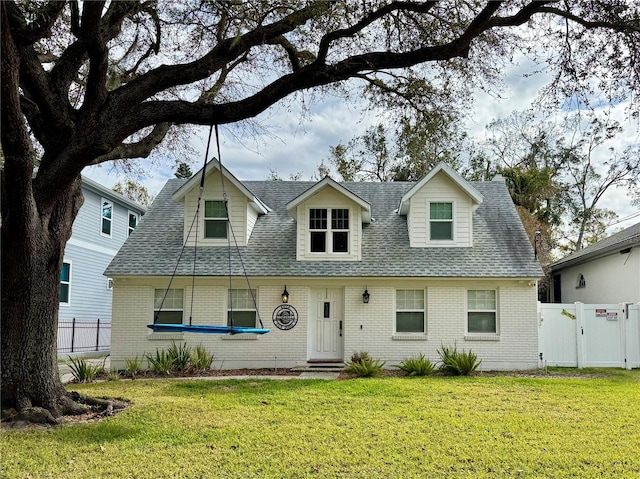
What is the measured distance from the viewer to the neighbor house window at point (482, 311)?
1445 cm

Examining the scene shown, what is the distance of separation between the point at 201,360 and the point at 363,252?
527cm

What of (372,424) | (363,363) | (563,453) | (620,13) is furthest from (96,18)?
(363,363)

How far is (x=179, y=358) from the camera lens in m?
13.8

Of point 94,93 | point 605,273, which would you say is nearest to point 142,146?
point 94,93

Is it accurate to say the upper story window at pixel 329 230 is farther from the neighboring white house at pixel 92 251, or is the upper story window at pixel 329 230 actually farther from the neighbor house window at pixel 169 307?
the neighboring white house at pixel 92 251

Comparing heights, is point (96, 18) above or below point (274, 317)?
above

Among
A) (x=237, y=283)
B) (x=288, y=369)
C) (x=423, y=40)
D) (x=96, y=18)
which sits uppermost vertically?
(x=423, y=40)

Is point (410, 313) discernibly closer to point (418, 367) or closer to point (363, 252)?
point (418, 367)

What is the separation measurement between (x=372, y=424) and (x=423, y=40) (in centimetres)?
630

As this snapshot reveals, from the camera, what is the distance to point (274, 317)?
573 inches

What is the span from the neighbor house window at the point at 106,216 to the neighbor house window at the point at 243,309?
966 centimetres

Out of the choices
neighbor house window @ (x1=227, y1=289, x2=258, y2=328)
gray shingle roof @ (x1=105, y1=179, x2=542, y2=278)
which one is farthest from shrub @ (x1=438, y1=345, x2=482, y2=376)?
neighbor house window @ (x1=227, y1=289, x2=258, y2=328)

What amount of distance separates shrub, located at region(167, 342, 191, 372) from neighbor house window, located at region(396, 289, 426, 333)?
18.5 ft

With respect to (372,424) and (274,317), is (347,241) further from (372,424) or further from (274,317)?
(372,424)
